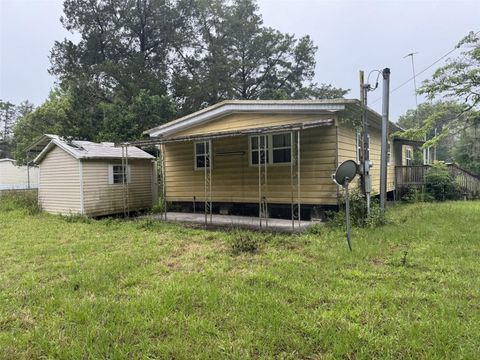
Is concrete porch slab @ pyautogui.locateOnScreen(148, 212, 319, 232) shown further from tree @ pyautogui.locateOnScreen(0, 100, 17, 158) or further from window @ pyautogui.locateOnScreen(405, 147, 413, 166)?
tree @ pyautogui.locateOnScreen(0, 100, 17, 158)

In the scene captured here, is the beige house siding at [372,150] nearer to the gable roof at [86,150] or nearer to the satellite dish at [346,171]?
the satellite dish at [346,171]

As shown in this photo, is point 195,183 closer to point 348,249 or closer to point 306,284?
point 348,249

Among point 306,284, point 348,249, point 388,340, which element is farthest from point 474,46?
point 388,340

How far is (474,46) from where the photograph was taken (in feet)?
26.1

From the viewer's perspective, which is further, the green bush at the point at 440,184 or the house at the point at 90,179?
the green bush at the point at 440,184

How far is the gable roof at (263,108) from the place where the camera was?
7.52 metres

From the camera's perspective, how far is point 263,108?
8586 mm

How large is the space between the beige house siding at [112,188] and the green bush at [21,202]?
269 cm

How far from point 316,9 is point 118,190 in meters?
13.9

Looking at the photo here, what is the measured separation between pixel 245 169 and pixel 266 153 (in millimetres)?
862

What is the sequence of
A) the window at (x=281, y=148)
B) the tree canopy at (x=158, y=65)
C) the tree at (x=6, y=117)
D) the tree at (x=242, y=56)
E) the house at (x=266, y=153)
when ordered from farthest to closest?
the tree at (x=6, y=117), the tree at (x=242, y=56), the tree canopy at (x=158, y=65), the window at (x=281, y=148), the house at (x=266, y=153)

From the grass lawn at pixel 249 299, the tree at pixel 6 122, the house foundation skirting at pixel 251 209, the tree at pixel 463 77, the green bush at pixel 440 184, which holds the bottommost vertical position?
the grass lawn at pixel 249 299

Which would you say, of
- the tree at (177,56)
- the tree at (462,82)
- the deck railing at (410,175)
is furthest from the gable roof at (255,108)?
the tree at (177,56)

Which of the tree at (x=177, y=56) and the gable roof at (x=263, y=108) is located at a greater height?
the tree at (x=177, y=56)
